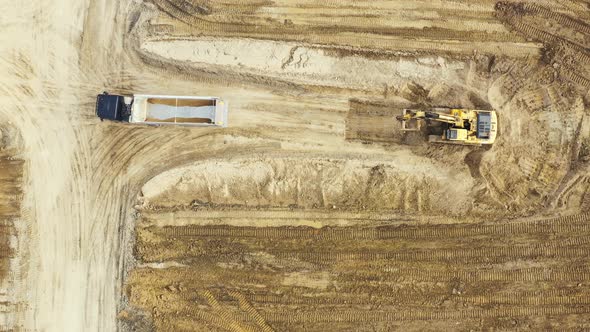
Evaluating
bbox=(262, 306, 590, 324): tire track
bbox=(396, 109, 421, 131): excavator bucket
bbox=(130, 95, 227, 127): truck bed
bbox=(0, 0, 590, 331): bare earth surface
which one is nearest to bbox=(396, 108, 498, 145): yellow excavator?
bbox=(396, 109, 421, 131): excavator bucket

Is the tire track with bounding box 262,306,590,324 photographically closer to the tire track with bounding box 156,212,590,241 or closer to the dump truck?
the tire track with bounding box 156,212,590,241

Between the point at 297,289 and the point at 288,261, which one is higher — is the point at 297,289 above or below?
below

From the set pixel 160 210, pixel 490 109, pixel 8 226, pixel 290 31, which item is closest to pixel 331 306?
pixel 160 210

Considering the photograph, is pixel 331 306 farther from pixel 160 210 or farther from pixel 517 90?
pixel 517 90

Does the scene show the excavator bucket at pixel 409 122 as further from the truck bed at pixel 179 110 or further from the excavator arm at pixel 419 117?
the truck bed at pixel 179 110

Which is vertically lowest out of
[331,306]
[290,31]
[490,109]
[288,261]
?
[331,306]
